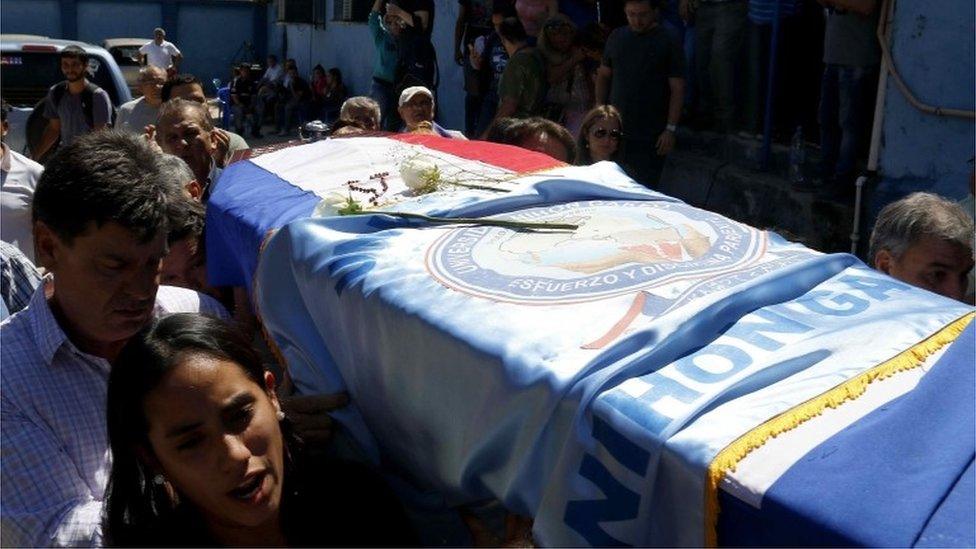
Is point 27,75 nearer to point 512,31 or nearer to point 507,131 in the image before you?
point 512,31

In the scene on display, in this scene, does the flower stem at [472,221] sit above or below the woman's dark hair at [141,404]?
above

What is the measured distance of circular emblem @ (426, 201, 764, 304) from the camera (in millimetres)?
2039

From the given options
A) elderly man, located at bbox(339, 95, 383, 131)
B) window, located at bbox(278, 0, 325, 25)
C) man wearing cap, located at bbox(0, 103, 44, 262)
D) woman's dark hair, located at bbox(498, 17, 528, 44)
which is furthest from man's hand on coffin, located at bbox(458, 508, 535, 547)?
window, located at bbox(278, 0, 325, 25)

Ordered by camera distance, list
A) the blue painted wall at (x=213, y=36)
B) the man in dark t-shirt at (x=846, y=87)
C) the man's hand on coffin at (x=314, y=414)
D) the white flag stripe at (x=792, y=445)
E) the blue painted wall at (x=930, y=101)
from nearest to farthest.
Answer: the white flag stripe at (x=792, y=445) < the man's hand on coffin at (x=314, y=414) < the blue painted wall at (x=930, y=101) < the man in dark t-shirt at (x=846, y=87) < the blue painted wall at (x=213, y=36)

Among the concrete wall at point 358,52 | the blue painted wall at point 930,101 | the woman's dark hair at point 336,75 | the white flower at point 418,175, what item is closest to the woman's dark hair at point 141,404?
the white flower at point 418,175

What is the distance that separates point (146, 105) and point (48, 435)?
5.18 m

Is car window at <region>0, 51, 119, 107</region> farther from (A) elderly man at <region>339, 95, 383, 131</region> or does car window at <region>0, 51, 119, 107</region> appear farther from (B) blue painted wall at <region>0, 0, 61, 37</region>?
(B) blue painted wall at <region>0, 0, 61, 37</region>

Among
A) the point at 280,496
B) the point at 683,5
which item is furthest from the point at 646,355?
the point at 683,5

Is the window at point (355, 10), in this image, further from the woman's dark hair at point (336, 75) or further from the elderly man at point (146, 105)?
the elderly man at point (146, 105)

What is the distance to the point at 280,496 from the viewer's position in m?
1.76

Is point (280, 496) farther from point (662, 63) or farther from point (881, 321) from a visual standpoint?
point (662, 63)

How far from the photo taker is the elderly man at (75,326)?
1833 millimetres

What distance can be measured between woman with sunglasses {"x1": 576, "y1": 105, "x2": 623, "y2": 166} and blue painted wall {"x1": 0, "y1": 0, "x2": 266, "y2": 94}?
20.8 metres

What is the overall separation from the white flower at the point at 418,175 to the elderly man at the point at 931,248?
1127 mm
